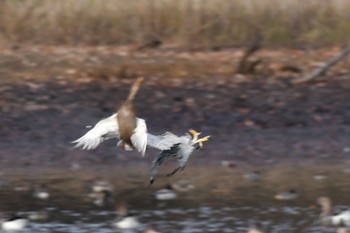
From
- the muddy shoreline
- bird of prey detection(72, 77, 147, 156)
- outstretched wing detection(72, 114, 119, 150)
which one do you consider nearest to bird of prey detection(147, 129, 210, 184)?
bird of prey detection(72, 77, 147, 156)

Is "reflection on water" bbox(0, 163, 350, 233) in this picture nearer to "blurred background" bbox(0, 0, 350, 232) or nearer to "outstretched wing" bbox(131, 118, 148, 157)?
"blurred background" bbox(0, 0, 350, 232)

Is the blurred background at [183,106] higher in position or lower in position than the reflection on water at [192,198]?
higher

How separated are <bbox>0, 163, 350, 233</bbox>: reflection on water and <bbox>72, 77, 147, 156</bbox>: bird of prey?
248cm

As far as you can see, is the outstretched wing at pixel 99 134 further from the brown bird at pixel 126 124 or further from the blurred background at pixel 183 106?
the blurred background at pixel 183 106

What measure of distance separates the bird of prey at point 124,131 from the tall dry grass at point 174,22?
11.5m

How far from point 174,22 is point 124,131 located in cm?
1215

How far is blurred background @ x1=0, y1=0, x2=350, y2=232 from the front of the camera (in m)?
12.8

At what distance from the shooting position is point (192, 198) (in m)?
13.1

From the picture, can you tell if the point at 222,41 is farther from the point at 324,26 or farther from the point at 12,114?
the point at 12,114

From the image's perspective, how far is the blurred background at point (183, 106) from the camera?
12.8 m

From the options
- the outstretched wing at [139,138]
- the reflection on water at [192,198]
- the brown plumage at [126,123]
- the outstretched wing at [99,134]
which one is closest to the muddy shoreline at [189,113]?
the reflection on water at [192,198]

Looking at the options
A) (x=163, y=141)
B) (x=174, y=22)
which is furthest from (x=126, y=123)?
(x=174, y=22)

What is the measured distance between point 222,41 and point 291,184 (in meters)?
7.01

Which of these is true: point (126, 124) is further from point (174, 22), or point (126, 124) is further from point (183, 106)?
point (174, 22)
